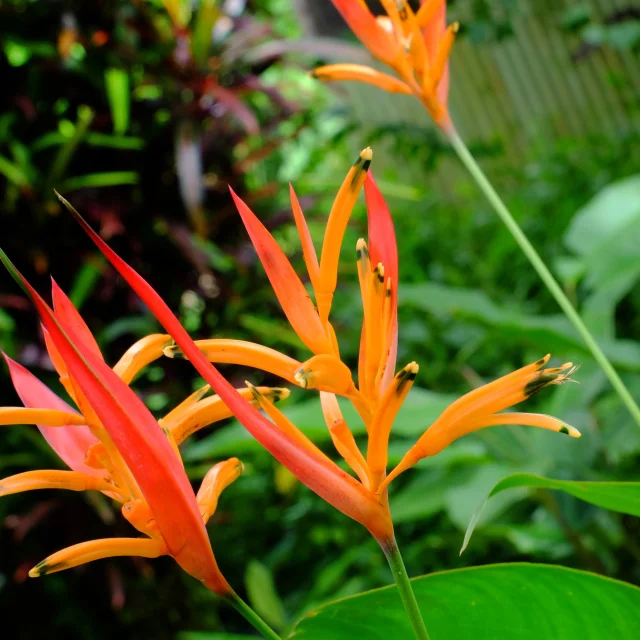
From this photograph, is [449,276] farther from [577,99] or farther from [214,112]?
[577,99]

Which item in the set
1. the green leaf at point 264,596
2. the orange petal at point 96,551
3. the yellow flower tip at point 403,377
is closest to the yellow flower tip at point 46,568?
the orange petal at point 96,551

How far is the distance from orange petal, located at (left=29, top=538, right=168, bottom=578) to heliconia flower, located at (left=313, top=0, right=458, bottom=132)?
292 mm

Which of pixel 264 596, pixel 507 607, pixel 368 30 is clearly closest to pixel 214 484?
pixel 507 607

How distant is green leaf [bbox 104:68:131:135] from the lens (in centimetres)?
124

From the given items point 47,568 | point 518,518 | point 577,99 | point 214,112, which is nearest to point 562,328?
point 518,518

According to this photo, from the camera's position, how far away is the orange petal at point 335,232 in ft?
0.71

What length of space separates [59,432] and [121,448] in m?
0.05

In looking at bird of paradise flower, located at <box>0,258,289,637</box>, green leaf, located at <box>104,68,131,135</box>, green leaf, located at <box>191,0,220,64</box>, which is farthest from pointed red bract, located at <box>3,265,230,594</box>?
green leaf, located at <box>191,0,220,64</box>

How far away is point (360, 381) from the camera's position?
0.22 meters

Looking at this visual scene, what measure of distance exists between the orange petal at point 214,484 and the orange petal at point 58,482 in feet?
0.08

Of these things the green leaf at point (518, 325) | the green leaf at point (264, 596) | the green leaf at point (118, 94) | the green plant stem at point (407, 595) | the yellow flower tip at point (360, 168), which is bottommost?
the green leaf at point (264, 596)

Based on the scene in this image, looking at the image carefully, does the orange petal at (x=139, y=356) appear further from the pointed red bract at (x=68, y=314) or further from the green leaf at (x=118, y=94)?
the green leaf at (x=118, y=94)

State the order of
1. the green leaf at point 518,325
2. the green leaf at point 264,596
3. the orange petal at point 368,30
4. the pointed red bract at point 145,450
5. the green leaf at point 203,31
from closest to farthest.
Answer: the pointed red bract at point 145,450 < the orange petal at point 368,30 < the green leaf at point 518,325 < the green leaf at point 264,596 < the green leaf at point 203,31

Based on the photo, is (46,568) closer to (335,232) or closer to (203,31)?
(335,232)
